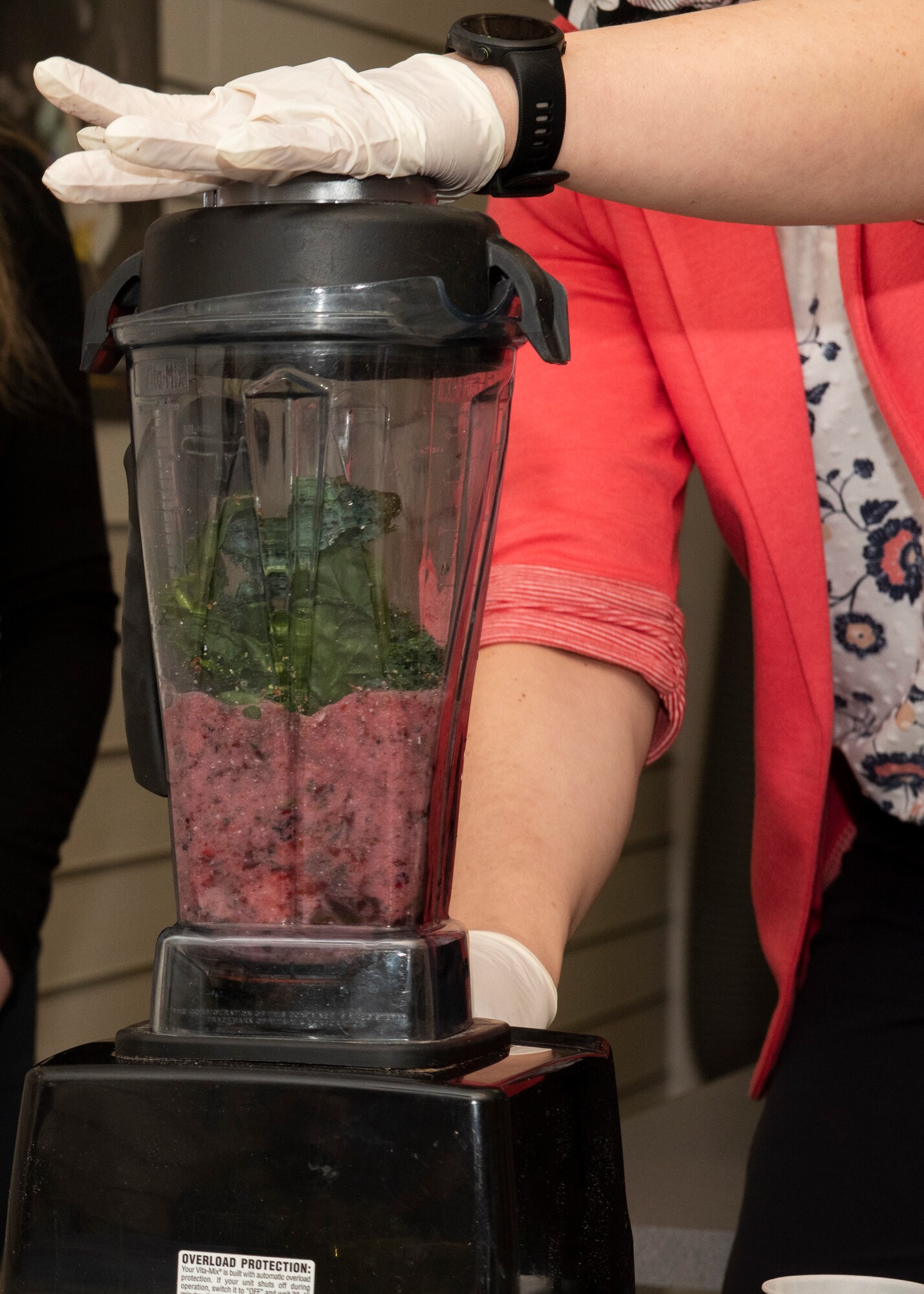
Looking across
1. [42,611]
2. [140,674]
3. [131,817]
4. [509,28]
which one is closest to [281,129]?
[509,28]

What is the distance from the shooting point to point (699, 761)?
10.3 ft

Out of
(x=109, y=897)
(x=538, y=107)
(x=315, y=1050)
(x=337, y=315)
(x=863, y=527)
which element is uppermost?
(x=538, y=107)

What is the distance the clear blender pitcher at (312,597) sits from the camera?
0.62 meters

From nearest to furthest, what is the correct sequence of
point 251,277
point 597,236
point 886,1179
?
point 251,277 < point 886,1179 < point 597,236

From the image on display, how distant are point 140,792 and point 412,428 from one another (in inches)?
65.7

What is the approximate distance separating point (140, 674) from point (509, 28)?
0.38 metres

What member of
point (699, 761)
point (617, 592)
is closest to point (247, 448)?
point (617, 592)

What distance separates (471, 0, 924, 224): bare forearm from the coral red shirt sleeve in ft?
1.24

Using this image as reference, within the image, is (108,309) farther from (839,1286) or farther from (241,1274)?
(839,1286)

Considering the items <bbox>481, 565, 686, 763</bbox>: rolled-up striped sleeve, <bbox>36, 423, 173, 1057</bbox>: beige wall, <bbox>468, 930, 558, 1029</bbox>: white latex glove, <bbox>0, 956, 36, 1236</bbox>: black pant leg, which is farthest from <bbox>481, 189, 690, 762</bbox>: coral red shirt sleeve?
<bbox>36, 423, 173, 1057</bbox>: beige wall

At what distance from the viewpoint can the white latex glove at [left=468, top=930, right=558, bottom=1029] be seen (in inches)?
33.2

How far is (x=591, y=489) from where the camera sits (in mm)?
1068

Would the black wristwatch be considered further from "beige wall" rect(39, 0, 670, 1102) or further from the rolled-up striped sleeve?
"beige wall" rect(39, 0, 670, 1102)

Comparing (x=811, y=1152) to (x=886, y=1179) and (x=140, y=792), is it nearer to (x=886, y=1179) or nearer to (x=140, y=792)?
(x=886, y=1179)
